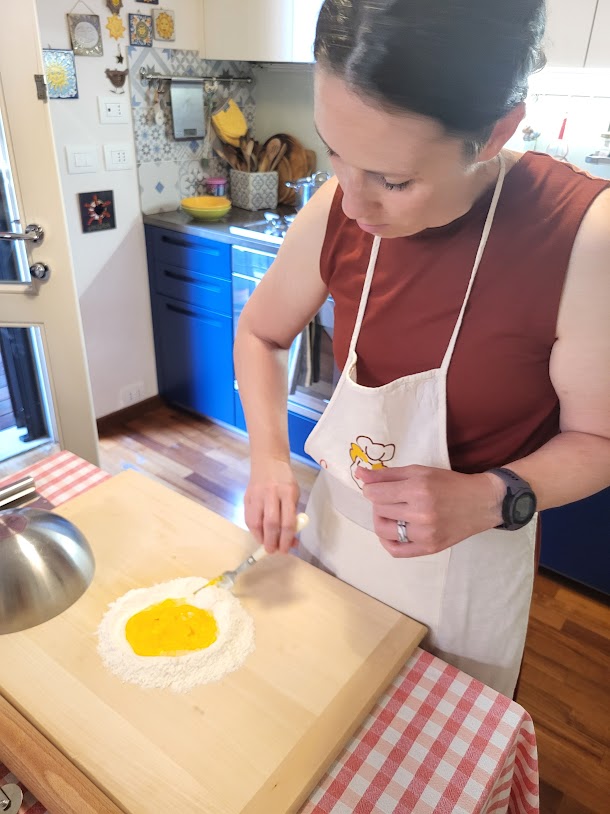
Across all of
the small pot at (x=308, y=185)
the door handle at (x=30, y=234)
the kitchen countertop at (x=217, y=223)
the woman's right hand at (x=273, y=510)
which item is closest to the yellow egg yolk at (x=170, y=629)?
the woman's right hand at (x=273, y=510)

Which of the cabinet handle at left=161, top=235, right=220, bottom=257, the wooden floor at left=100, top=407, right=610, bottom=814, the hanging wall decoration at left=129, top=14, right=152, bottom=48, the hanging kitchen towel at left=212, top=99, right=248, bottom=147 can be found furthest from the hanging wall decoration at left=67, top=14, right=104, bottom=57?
the wooden floor at left=100, top=407, right=610, bottom=814

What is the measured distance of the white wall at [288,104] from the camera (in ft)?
9.04

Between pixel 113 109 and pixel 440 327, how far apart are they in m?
2.18

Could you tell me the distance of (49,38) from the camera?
7.07 ft

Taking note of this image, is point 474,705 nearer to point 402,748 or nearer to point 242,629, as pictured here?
point 402,748

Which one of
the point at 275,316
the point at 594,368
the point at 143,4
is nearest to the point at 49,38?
the point at 143,4

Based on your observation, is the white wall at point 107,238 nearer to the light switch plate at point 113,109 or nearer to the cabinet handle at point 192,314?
the light switch plate at point 113,109

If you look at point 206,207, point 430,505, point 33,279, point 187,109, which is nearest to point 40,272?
point 33,279

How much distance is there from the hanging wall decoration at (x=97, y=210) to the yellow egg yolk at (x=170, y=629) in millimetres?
2061

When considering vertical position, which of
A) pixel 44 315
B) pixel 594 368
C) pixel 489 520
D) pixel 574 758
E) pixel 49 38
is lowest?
pixel 574 758

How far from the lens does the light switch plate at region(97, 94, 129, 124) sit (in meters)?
2.37

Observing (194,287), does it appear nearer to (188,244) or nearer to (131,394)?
(188,244)

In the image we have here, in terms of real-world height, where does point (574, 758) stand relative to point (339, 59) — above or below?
below

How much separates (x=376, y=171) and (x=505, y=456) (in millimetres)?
390
